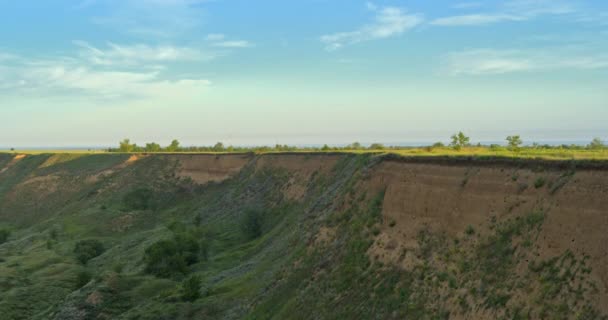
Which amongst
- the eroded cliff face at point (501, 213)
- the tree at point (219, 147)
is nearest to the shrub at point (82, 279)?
the eroded cliff face at point (501, 213)

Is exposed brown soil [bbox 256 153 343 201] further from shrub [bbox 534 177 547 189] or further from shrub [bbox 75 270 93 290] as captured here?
shrub [bbox 534 177 547 189]

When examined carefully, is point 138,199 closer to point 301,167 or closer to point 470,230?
point 301,167

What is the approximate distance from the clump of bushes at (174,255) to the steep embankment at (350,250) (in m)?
0.14

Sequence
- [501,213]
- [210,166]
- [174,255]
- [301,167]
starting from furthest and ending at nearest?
[210,166] → [301,167] → [174,255] → [501,213]

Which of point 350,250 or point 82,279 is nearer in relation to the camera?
point 350,250

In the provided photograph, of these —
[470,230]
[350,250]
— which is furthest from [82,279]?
[470,230]

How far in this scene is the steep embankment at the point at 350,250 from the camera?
805 inches

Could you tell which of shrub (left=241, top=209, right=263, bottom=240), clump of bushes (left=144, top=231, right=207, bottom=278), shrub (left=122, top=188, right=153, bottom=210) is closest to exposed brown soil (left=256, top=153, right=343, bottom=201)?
shrub (left=241, top=209, right=263, bottom=240)

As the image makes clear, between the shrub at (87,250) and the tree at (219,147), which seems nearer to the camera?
the shrub at (87,250)

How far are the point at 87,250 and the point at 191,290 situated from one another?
1197 inches

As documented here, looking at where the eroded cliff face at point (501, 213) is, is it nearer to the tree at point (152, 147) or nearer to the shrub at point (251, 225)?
the shrub at point (251, 225)

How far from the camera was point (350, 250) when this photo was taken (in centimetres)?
3281

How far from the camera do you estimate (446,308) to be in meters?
22.2

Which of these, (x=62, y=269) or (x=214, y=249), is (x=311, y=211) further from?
(x=62, y=269)
